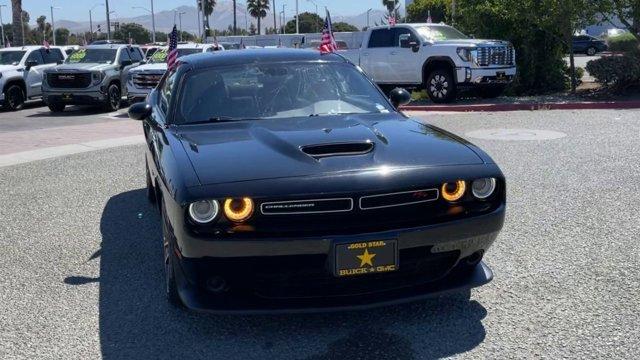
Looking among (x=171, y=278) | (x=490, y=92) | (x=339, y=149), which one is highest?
(x=339, y=149)

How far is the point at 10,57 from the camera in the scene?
19984 millimetres

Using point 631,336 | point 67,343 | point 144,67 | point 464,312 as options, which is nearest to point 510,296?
point 464,312

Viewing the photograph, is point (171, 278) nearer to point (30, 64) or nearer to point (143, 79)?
point (143, 79)

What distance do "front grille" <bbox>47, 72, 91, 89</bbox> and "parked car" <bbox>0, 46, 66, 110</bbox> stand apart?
4.28 ft

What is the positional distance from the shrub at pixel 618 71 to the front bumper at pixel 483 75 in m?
2.03

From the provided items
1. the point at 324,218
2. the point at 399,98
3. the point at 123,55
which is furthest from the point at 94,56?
the point at 324,218

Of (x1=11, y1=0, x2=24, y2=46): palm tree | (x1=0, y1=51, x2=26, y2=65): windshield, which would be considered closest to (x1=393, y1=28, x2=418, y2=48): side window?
(x1=0, y1=51, x2=26, y2=65): windshield

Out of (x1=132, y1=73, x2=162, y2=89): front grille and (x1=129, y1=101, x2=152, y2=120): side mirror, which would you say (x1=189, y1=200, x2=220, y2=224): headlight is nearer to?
(x1=129, y1=101, x2=152, y2=120): side mirror

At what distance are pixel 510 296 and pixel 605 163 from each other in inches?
187

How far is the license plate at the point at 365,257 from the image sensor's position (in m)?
3.53

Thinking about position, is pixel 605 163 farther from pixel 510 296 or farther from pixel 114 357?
pixel 114 357

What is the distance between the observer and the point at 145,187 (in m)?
8.11

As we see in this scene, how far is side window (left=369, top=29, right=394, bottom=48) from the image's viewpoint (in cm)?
1766

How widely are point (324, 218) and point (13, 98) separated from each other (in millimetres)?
18112
